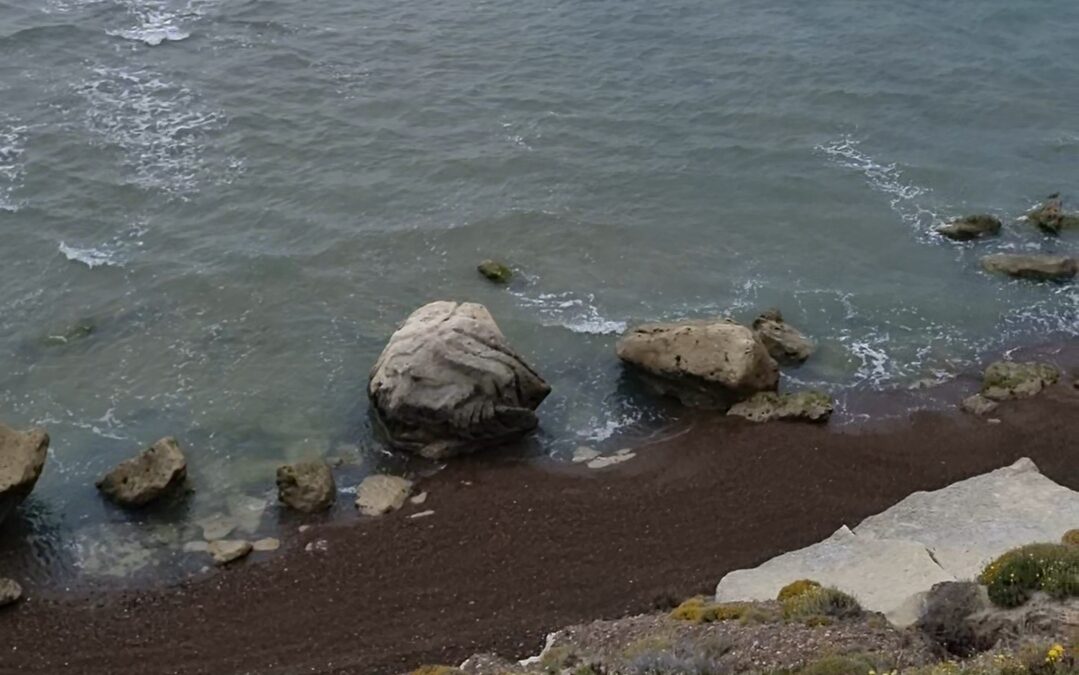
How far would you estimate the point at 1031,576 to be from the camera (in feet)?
70.6

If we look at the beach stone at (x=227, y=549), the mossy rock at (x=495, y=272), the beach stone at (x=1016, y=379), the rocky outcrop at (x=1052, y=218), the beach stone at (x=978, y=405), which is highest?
the rocky outcrop at (x=1052, y=218)

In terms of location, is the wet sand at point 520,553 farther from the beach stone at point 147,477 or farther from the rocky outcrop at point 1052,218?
the rocky outcrop at point 1052,218

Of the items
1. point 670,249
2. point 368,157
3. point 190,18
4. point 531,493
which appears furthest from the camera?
point 190,18

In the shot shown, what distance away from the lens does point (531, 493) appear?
3397 centimetres

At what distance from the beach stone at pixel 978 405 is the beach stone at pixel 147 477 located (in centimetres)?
2509

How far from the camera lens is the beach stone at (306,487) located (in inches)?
1309

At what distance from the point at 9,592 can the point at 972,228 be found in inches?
1507

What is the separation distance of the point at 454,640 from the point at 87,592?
1027cm

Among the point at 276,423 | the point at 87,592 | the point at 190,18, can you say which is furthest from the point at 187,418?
the point at 190,18

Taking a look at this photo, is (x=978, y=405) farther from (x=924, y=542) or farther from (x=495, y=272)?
(x=495, y=272)

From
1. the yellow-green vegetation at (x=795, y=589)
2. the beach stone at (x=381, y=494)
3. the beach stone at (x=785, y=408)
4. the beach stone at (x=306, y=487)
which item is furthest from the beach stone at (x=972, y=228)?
the beach stone at (x=306, y=487)

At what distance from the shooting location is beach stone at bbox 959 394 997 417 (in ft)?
122

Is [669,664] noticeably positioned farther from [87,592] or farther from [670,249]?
[670,249]

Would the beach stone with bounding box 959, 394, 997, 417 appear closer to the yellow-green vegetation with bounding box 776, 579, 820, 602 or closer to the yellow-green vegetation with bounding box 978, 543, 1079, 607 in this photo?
the yellow-green vegetation with bounding box 776, 579, 820, 602
